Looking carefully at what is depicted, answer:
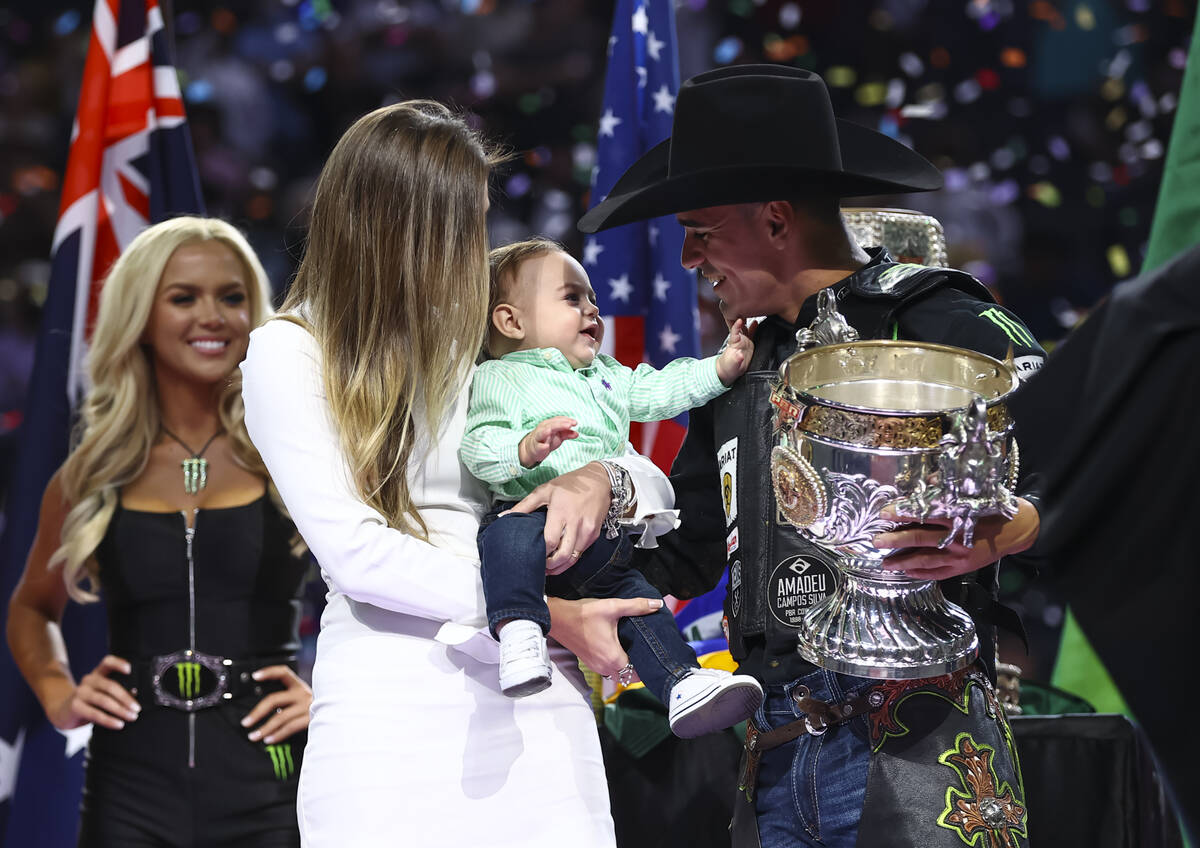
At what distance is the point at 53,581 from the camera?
3.37 m

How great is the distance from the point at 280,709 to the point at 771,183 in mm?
1773

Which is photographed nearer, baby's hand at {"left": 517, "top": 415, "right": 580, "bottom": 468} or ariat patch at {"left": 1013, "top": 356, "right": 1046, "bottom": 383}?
ariat patch at {"left": 1013, "top": 356, "right": 1046, "bottom": 383}

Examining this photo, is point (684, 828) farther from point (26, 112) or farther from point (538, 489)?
point (26, 112)

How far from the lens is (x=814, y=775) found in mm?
2027

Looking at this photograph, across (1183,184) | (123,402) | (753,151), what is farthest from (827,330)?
(1183,184)

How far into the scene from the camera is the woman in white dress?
2018 millimetres

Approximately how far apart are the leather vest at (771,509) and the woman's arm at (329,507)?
0.47 meters

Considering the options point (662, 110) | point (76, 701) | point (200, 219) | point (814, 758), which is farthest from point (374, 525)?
point (662, 110)

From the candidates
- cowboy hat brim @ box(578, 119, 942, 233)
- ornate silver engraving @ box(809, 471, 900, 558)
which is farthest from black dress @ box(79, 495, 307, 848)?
ornate silver engraving @ box(809, 471, 900, 558)

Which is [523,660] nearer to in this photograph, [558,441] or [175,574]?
[558,441]

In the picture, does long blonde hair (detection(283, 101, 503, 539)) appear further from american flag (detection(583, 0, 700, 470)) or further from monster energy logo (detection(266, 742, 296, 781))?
american flag (detection(583, 0, 700, 470))

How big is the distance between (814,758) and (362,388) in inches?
→ 37.8

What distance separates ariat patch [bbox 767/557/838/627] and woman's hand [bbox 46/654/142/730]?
1695 mm

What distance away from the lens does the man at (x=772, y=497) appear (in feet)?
6.32
